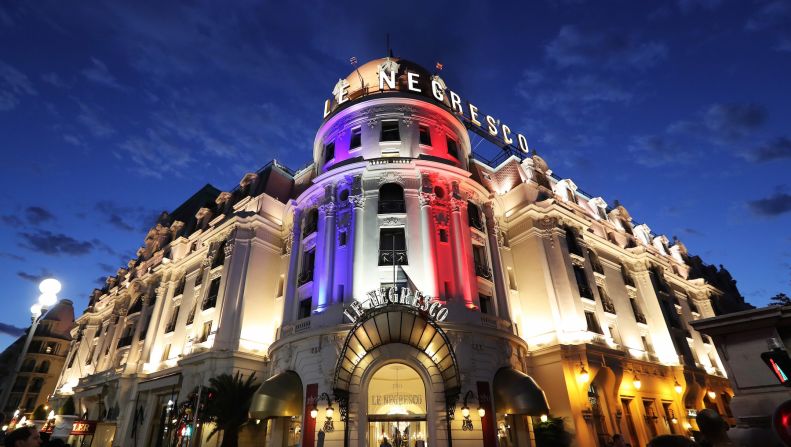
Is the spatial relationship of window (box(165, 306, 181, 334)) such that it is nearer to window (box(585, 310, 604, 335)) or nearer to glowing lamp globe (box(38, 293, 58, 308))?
glowing lamp globe (box(38, 293, 58, 308))

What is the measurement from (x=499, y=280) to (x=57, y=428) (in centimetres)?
3193

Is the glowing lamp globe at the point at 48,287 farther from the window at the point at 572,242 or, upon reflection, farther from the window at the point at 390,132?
the window at the point at 572,242

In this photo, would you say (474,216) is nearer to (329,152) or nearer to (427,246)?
(427,246)

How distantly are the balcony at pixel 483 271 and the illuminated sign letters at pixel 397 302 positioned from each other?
16.1 ft

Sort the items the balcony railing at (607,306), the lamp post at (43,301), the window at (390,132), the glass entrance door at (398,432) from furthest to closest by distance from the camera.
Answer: the balcony railing at (607,306), the window at (390,132), the glass entrance door at (398,432), the lamp post at (43,301)

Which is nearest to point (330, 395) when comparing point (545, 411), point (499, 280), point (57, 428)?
point (545, 411)

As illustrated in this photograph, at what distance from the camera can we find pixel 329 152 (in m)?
31.6

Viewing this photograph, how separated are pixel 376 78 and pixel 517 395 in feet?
83.7

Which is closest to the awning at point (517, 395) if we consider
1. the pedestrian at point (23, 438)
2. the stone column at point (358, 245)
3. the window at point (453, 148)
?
the stone column at point (358, 245)

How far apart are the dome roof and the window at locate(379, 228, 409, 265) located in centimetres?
1236

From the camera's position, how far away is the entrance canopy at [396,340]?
19422mm

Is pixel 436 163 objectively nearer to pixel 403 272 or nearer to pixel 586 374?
pixel 403 272

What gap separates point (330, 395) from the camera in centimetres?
2069

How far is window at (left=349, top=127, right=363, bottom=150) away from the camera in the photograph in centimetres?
3006
